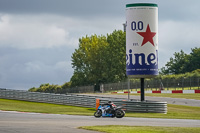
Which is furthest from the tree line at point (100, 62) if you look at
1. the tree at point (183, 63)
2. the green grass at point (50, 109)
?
the green grass at point (50, 109)

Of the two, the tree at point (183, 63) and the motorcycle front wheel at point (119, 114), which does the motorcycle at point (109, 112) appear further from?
the tree at point (183, 63)

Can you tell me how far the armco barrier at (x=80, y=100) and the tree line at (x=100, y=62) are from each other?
5808 centimetres

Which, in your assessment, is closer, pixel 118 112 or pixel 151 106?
pixel 118 112

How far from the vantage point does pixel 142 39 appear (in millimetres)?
40062

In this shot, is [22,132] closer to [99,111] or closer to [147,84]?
[99,111]

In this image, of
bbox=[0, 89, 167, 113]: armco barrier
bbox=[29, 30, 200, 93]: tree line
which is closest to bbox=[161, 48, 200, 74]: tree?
bbox=[29, 30, 200, 93]: tree line

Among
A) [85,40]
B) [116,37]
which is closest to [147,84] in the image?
[116,37]

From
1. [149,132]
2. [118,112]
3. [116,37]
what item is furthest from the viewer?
[116,37]

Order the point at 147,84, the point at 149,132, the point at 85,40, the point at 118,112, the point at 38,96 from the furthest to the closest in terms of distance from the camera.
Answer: the point at 85,40
the point at 147,84
the point at 38,96
the point at 118,112
the point at 149,132

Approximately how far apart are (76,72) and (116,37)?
17238 mm

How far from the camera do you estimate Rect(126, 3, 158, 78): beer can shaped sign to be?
3972 cm

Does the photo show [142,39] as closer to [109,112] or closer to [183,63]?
[109,112]

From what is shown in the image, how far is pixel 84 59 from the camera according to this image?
4929 inches

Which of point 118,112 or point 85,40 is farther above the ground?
point 85,40
